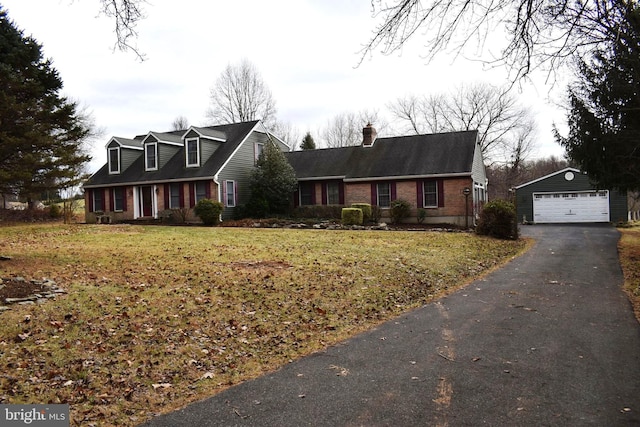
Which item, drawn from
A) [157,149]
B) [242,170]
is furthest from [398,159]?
[157,149]

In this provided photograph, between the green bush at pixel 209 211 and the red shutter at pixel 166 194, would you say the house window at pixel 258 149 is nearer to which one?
the red shutter at pixel 166 194

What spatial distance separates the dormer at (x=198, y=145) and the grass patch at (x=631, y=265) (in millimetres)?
20599

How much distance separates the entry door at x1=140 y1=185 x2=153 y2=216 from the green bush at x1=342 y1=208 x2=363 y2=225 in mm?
12192

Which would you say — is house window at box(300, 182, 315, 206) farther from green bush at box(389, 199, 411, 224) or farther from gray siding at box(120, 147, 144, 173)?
gray siding at box(120, 147, 144, 173)

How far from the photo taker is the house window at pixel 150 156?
27328 mm

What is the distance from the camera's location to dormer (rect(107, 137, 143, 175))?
1126 inches

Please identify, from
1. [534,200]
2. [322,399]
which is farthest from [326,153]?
[322,399]

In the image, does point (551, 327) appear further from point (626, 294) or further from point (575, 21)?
point (575, 21)

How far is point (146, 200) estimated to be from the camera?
89.3 ft

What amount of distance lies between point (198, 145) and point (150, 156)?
3714 mm

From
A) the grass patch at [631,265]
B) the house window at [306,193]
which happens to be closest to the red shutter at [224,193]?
the house window at [306,193]

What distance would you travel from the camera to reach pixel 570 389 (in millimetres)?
4340

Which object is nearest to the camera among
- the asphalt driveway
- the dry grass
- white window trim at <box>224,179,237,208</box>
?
the asphalt driveway

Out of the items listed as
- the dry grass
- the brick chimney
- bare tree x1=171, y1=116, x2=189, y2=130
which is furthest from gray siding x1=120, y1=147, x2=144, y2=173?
bare tree x1=171, y1=116, x2=189, y2=130
